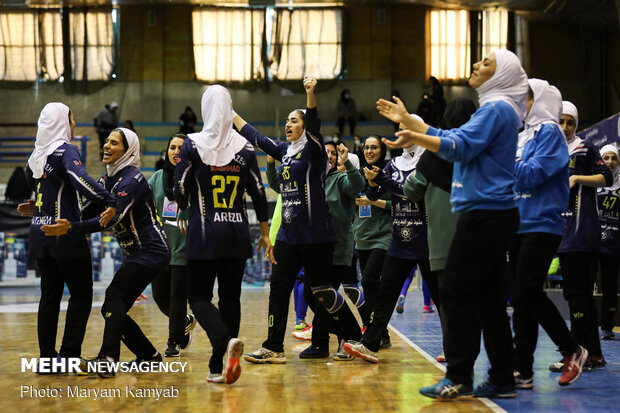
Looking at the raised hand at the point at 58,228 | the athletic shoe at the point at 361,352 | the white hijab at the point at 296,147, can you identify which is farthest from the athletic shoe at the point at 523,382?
the raised hand at the point at 58,228

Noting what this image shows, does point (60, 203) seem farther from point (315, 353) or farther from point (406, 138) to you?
point (406, 138)

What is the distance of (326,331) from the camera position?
6227 mm

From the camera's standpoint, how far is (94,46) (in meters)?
26.1

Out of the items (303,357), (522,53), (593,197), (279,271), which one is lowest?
(303,357)

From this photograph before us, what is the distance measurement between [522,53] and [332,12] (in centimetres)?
630

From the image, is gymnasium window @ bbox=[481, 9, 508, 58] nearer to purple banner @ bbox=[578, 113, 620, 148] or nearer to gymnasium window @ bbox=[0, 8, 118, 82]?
gymnasium window @ bbox=[0, 8, 118, 82]

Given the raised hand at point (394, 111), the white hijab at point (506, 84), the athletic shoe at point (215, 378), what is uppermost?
the white hijab at point (506, 84)

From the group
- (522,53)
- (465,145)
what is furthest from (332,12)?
(465,145)

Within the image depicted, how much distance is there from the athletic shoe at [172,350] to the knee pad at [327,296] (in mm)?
1244

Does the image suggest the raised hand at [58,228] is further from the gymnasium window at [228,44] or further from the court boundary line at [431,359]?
the gymnasium window at [228,44]

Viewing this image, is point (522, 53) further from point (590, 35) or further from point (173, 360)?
point (173, 360)

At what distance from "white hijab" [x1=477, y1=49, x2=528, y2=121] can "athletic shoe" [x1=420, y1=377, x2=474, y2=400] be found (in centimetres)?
153

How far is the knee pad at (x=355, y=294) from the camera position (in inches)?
271

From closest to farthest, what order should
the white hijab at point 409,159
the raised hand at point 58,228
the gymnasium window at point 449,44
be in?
the raised hand at point 58,228, the white hijab at point 409,159, the gymnasium window at point 449,44
